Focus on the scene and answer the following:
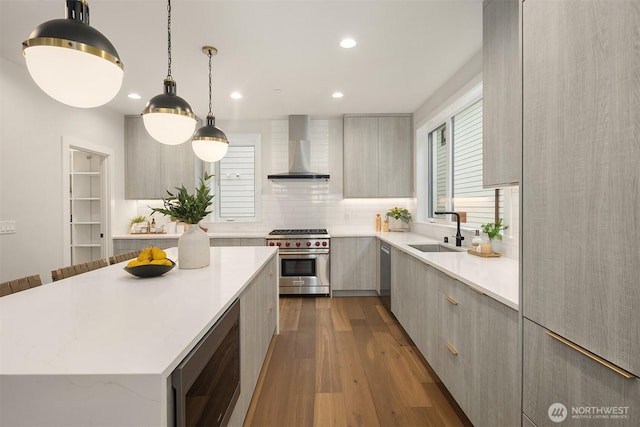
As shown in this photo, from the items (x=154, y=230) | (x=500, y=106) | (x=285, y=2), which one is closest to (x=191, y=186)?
(x=154, y=230)

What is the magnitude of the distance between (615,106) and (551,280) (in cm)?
55

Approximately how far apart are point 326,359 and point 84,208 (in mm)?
4618

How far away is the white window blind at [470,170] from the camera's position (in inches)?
115

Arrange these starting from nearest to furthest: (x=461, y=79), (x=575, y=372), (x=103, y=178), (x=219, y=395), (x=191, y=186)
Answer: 1. (x=575, y=372)
2. (x=219, y=395)
3. (x=461, y=79)
4. (x=103, y=178)
5. (x=191, y=186)

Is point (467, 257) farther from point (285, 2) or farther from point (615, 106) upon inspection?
point (285, 2)

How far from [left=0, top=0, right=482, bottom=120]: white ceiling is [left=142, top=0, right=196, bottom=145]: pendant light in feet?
1.62

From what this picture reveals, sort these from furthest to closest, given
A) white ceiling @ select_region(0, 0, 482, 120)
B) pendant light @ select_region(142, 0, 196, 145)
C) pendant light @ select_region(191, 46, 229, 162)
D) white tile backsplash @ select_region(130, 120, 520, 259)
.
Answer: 1. white tile backsplash @ select_region(130, 120, 520, 259)
2. pendant light @ select_region(191, 46, 229, 162)
3. white ceiling @ select_region(0, 0, 482, 120)
4. pendant light @ select_region(142, 0, 196, 145)

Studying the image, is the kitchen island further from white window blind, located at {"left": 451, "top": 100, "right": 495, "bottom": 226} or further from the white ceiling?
white window blind, located at {"left": 451, "top": 100, "right": 495, "bottom": 226}

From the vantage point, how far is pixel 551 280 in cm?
103

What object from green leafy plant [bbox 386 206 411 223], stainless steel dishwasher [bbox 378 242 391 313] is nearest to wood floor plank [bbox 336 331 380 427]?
stainless steel dishwasher [bbox 378 242 391 313]

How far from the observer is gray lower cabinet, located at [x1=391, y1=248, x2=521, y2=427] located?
1.33 metres

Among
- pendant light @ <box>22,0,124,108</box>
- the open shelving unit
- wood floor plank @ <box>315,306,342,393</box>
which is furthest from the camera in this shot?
the open shelving unit

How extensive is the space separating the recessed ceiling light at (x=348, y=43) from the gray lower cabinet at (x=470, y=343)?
1.89m

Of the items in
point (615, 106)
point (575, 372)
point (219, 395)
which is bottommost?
point (219, 395)
